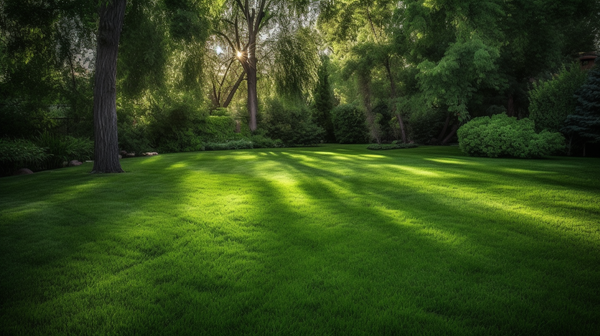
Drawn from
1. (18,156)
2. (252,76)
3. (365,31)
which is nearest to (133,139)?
(18,156)

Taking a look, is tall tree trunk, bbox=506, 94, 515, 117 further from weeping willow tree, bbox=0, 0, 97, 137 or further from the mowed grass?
weeping willow tree, bbox=0, 0, 97, 137

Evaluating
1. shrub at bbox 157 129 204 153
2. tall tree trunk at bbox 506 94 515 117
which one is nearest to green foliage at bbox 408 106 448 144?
tall tree trunk at bbox 506 94 515 117

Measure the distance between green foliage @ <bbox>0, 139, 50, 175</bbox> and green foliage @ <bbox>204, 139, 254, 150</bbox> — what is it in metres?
9.46

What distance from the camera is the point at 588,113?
12789 mm

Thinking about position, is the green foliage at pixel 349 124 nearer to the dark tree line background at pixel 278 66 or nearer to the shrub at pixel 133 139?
the dark tree line background at pixel 278 66

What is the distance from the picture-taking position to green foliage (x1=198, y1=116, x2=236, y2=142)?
65.5 feet

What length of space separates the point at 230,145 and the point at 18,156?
36.4ft

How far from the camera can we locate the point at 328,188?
644 cm

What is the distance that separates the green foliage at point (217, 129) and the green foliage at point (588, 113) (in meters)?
18.5

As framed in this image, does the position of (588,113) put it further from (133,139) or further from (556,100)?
(133,139)

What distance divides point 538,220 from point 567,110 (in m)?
13.5

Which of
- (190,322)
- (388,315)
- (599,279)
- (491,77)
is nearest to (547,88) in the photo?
(491,77)

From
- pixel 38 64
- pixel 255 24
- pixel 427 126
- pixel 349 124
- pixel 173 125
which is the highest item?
pixel 255 24

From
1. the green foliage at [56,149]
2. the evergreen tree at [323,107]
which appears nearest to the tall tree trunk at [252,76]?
the evergreen tree at [323,107]
